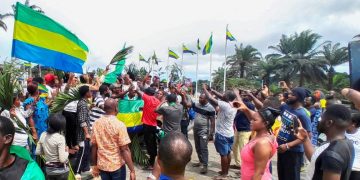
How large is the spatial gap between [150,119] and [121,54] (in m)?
1.51

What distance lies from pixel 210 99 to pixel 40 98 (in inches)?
126

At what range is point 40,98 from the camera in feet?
18.3

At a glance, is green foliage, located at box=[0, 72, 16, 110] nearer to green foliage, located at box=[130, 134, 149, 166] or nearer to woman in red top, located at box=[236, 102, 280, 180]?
woman in red top, located at box=[236, 102, 280, 180]

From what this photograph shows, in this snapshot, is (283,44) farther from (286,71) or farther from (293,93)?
(293,93)

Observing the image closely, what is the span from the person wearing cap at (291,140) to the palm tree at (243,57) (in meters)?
46.7

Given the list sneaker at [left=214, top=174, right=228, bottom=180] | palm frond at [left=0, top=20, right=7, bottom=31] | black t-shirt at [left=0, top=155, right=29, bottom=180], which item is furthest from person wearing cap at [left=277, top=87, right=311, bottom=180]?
palm frond at [left=0, top=20, right=7, bottom=31]

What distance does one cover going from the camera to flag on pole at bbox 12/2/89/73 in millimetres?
4375

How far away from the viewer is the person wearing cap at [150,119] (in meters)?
6.91

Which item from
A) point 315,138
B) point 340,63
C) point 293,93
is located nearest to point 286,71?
point 340,63

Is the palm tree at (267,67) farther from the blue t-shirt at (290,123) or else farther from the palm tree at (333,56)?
the blue t-shirt at (290,123)

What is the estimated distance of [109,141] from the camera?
4.13m

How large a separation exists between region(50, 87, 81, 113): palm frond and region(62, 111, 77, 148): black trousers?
182 mm

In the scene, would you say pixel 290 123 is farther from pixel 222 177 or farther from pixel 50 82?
pixel 50 82

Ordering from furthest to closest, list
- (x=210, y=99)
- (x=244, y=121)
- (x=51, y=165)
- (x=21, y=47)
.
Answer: (x=244, y=121)
(x=210, y=99)
(x=21, y=47)
(x=51, y=165)
